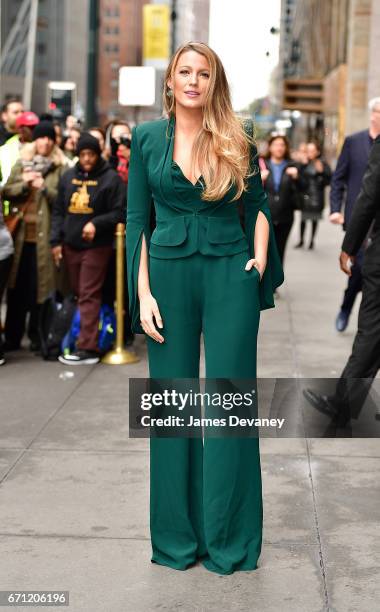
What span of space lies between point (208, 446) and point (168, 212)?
3.07 feet

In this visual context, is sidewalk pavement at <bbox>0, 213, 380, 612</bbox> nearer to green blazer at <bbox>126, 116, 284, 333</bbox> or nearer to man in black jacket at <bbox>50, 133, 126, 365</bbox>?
man in black jacket at <bbox>50, 133, 126, 365</bbox>

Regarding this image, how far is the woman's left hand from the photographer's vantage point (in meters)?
4.08

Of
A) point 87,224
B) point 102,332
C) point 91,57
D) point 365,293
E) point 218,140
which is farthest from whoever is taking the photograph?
point 91,57

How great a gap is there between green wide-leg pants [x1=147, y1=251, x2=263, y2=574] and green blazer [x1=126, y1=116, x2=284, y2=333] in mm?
59

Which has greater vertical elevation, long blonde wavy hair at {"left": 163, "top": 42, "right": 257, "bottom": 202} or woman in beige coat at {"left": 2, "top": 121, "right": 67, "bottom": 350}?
long blonde wavy hair at {"left": 163, "top": 42, "right": 257, "bottom": 202}

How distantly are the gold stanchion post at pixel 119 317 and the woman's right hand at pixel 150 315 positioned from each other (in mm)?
4685

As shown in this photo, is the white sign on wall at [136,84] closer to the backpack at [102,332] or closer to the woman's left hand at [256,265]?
the backpack at [102,332]

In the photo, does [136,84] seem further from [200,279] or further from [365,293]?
[200,279]

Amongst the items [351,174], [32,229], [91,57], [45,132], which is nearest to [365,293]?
[351,174]

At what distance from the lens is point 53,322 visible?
902cm

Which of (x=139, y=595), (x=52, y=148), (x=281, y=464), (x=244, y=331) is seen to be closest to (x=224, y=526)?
(x=139, y=595)

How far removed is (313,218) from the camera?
19.0 metres

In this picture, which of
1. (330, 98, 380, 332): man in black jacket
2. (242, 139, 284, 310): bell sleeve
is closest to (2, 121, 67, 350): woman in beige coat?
(330, 98, 380, 332): man in black jacket

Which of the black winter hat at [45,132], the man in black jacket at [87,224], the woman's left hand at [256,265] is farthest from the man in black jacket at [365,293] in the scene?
the black winter hat at [45,132]
